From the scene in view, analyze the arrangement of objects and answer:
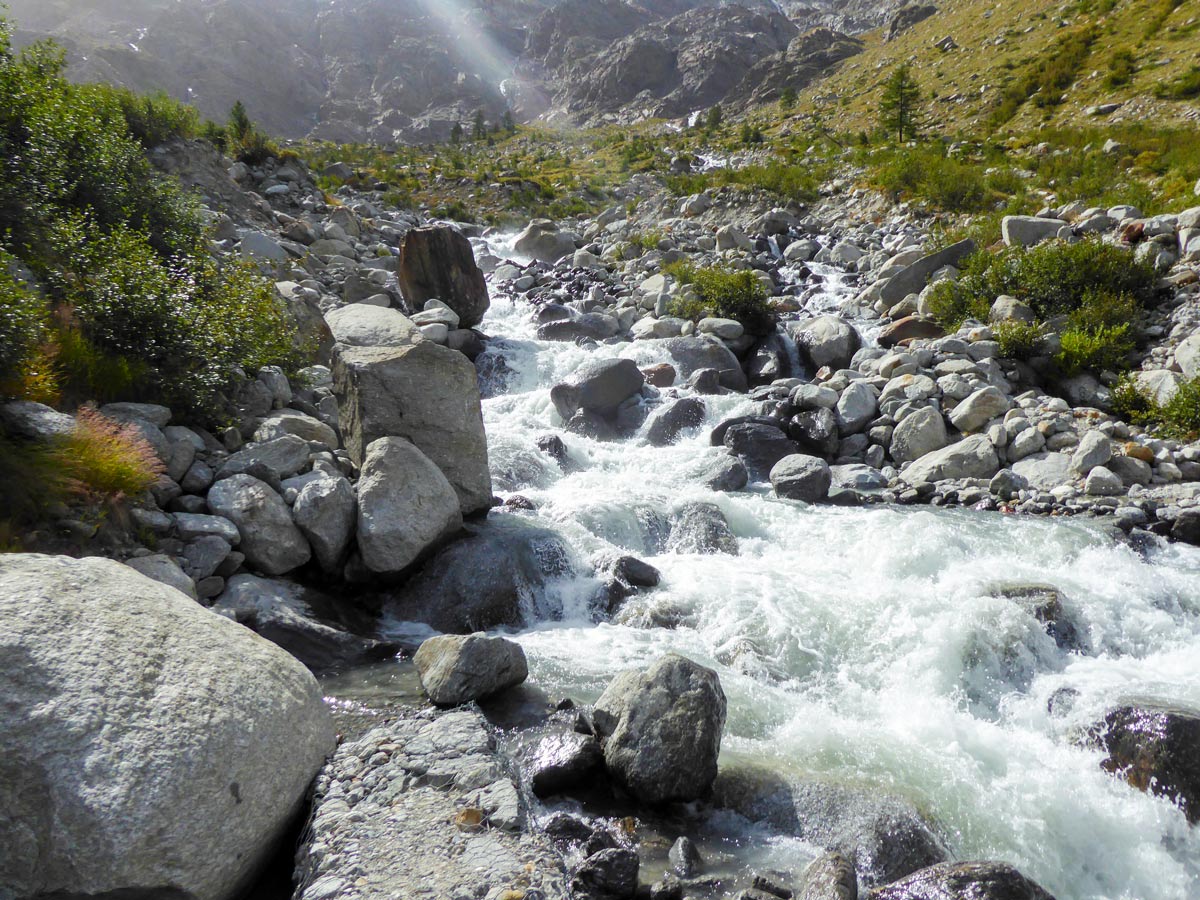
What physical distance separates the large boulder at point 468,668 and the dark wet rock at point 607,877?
2323mm

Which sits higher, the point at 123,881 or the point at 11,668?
the point at 11,668

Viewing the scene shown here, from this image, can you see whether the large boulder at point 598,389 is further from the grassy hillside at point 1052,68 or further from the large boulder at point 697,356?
the grassy hillside at point 1052,68

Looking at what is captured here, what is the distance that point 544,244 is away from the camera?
28953mm

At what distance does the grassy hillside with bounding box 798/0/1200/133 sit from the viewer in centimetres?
2683

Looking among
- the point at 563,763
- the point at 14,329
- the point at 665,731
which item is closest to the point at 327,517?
the point at 14,329

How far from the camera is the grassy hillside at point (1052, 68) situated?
1056 inches

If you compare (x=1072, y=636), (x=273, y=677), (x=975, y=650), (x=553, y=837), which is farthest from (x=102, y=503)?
(x=1072, y=636)

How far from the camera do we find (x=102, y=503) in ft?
22.2

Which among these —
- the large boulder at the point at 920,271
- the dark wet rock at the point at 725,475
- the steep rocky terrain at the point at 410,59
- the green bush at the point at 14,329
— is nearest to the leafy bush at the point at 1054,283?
the large boulder at the point at 920,271

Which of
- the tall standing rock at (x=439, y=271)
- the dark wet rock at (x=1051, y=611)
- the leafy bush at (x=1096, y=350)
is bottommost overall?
the dark wet rock at (x=1051, y=611)

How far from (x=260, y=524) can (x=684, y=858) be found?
5.99m

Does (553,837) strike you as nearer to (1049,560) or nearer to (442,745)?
(442,745)

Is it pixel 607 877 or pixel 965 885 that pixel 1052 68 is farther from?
pixel 607 877

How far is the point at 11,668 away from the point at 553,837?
3.64 metres
